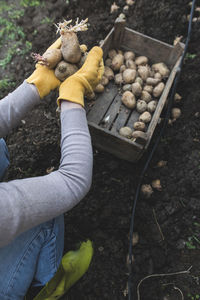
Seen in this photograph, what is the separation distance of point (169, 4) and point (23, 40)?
1.50 m

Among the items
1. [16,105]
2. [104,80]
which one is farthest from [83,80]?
[104,80]

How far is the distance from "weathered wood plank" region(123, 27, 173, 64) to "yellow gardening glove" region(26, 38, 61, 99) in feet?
2.71

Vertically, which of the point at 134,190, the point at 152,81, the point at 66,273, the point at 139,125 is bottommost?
the point at 134,190

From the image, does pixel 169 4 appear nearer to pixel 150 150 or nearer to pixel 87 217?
pixel 150 150

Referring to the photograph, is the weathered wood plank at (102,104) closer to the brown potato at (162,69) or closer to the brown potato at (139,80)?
the brown potato at (139,80)

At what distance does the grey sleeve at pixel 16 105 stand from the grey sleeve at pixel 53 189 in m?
0.24

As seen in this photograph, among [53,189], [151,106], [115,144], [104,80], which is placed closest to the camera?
[53,189]

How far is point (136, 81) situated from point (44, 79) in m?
0.85

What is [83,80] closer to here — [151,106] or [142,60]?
[151,106]

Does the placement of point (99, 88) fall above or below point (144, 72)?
below

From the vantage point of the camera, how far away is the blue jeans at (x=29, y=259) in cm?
103

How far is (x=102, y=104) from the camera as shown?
1.87m

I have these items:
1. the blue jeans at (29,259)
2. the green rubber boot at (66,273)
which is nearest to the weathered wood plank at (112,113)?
the blue jeans at (29,259)

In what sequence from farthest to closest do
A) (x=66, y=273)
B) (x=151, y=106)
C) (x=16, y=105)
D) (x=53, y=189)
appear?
(x=151, y=106), (x=16, y=105), (x=66, y=273), (x=53, y=189)
